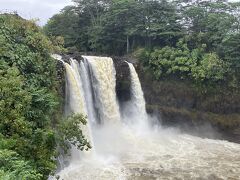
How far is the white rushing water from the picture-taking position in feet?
57.6

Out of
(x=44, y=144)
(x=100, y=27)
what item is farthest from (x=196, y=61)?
(x=44, y=144)

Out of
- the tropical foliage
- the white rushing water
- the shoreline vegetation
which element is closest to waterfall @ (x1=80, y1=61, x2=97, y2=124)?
the white rushing water

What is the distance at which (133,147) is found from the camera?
853 inches

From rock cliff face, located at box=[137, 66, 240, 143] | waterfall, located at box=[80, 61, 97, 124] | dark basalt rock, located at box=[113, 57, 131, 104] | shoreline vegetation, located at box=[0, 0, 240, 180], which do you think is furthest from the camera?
dark basalt rock, located at box=[113, 57, 131, 104]

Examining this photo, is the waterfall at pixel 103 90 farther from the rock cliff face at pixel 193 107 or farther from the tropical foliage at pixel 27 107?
the tropical foliage at pixel 27 107

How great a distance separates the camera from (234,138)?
24.6 meters

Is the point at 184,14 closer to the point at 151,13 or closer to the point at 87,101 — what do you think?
the point at 151,13

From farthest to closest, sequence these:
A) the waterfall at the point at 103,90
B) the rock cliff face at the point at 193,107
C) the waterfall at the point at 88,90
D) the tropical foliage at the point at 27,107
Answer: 1. the rock cliff face at the point at 193,107
2. the waterfall at the point at 103,90
3. the waterfall at the point at 88,90
4. the tropical foliage at the point at 27,107

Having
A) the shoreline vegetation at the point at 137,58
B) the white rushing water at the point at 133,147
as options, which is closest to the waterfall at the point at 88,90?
the white rushing water at the point at 133,147

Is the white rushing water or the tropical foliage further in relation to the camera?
the white rushing water

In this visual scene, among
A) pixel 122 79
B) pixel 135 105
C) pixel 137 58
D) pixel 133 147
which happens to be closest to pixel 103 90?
pixel 122 79

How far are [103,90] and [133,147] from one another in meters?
4.28

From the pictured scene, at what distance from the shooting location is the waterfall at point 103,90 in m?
23.1

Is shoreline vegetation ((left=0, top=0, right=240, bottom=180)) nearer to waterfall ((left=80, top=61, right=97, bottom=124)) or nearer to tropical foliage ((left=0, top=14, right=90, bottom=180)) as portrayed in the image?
tropical foliage ((left=0, top=14, right=90, bottom=180))
